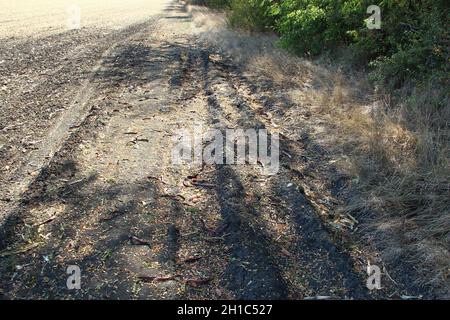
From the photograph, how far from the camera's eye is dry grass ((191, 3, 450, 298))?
3400mm

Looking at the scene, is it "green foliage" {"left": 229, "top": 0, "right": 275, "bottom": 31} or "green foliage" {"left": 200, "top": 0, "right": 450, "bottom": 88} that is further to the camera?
"green foliage" {"left": 229, "top": 0, "right": 275, "bottom": 31}

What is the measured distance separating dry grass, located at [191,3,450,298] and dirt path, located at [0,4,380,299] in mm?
445

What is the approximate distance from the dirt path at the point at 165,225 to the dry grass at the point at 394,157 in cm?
45

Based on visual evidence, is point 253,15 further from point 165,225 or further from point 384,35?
point 165,225

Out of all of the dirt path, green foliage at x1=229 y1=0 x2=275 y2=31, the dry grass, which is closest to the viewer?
the dirt path

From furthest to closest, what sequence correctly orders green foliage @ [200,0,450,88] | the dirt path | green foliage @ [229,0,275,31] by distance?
green foliage @ [229,0,275,31], green foliage @ [200,0,450,88], the dirt path

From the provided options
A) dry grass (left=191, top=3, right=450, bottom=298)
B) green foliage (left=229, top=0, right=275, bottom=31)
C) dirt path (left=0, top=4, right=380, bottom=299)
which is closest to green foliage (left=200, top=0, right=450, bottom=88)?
dry grass (left=191, top=3, right=450, bottom=298)

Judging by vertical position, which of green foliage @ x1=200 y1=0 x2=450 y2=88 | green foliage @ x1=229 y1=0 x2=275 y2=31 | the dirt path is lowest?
the dirt path

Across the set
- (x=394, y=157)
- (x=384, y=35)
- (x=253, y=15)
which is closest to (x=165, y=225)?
(x=394, y=157)

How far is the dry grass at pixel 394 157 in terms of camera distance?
11.2ft

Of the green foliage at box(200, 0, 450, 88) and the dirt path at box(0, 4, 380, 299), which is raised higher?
the green foliage at box(200, 0, 450, 88)

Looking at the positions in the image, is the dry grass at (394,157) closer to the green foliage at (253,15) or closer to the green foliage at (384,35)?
the green foliage at (384,35)

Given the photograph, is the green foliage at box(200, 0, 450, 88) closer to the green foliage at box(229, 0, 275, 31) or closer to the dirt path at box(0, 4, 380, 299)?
the green foliage at box(229, 0, 275, 31)
